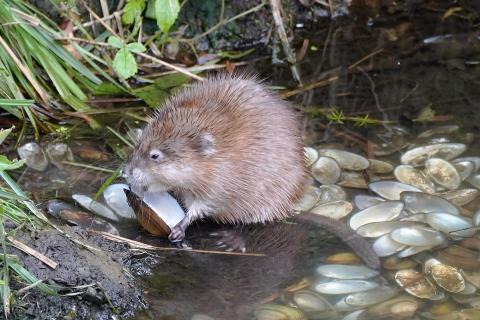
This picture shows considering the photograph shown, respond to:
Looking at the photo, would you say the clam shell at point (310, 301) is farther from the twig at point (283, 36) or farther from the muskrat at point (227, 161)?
the twig at point (283, 36)

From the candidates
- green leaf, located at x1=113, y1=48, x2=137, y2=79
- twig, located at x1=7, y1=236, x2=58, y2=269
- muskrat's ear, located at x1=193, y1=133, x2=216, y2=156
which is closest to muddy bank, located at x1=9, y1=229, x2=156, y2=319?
twig, located at x1=7, y1=236, x2=58, y2=269

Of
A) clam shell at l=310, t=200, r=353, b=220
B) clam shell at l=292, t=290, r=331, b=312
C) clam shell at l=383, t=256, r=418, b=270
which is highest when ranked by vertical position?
clam shell at l=310, t=200, r=353, b=220

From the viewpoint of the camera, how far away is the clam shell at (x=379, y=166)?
15.8 ft

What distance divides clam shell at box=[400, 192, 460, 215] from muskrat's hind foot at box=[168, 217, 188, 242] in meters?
1.15

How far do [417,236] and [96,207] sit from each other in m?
1.59

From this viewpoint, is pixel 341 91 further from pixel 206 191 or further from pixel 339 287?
pixel 339 287

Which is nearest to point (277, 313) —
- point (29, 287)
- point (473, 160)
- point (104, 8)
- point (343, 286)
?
point (343, 286)

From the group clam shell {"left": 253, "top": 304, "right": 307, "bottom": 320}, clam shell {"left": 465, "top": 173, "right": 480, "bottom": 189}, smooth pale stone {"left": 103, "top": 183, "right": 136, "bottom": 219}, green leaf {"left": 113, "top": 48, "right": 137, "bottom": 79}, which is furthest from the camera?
green leaf {"left": 113, "top": 48, "right": 137, "bottom": 79}

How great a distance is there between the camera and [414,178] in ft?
15.5

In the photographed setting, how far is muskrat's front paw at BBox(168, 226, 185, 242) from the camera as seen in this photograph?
4.20 metres

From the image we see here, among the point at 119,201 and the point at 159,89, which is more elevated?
the point at 159,89

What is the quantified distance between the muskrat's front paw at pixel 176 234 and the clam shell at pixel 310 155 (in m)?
0.95

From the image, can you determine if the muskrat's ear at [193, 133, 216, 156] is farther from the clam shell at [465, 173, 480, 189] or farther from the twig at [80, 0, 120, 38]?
the twig at [80, 0, 120, 38]

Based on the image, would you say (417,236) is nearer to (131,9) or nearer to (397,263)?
(397,263)
